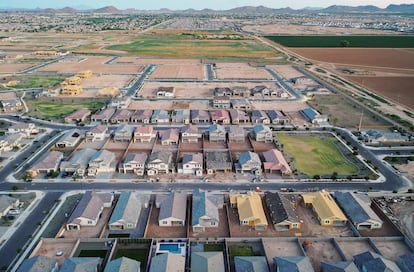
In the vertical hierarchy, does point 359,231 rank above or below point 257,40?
below

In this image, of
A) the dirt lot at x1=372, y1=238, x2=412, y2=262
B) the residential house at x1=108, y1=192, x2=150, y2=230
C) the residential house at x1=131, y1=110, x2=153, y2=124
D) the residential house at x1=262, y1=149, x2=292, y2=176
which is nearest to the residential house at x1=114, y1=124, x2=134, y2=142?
the residential house at x1=131, y1=110, x2=153, y2=124

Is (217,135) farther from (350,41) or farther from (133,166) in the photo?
(350,41)

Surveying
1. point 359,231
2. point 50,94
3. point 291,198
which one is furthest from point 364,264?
point 50,94

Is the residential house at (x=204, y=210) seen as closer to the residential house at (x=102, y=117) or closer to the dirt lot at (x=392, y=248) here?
the dirt lot at (x=392, y=248)

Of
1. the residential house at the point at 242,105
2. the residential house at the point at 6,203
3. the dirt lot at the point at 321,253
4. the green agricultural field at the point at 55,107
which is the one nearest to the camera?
the dirt lot at the point at 321,253

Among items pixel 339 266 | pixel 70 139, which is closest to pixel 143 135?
pixel 70 139

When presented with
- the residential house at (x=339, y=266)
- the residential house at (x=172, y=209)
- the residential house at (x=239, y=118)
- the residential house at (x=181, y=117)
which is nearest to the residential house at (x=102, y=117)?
the residential house at (x=181, y=117)

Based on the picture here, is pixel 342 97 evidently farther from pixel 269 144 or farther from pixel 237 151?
pixel 237 151
